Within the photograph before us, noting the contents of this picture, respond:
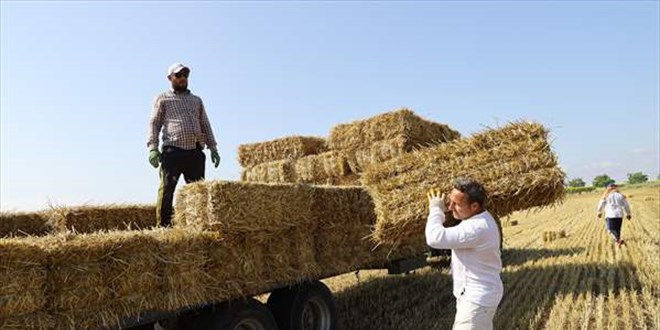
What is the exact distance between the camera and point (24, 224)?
7160 millimetres

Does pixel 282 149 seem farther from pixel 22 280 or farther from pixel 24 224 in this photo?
pixel 22 280

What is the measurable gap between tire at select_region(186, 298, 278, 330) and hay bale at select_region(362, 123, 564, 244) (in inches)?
70.0

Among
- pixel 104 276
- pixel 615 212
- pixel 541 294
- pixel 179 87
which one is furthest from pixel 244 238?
pixel 615 212

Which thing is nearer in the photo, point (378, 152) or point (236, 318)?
point (236, 318)

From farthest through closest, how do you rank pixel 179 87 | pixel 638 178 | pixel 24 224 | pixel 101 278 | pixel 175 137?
pixel 638 178
pixel 24 224
pixel 179 87
pixel 175 137
pixel 101 278

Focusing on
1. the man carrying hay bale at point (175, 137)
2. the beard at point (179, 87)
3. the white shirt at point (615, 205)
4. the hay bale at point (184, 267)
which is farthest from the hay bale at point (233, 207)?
the white shirt at point (615, 205)

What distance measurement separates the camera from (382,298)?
9.20m

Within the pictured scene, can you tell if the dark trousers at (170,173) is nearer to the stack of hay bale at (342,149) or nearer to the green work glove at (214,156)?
the green work glove at (214,156)

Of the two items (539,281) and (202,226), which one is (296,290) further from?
(539,281)

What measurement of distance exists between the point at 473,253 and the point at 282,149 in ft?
25.5

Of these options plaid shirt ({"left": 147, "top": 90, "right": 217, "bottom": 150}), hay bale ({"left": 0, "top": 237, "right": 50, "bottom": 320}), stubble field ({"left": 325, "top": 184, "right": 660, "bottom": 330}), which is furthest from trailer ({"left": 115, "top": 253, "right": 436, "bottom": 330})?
plaid shirt ({"left": 147, "top": 90, "right": 217, "bottom": 150})

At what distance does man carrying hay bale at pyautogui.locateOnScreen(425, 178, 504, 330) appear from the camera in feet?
12.3

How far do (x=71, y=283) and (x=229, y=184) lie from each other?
1.64 meters

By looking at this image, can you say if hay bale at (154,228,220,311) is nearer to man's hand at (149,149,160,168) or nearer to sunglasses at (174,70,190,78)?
man's hand at (149,149,160,168)
